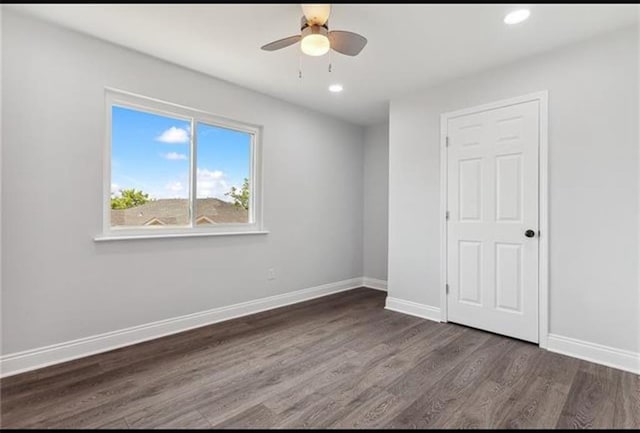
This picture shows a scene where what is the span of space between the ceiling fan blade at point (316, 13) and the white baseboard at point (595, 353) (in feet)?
9.94

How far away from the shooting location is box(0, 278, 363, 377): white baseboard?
2.31 m

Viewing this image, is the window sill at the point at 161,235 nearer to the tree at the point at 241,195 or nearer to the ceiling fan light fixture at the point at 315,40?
the tree at the point at 241,195

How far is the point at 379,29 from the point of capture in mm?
2430

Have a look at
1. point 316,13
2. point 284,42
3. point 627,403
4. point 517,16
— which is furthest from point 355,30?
point 627,403

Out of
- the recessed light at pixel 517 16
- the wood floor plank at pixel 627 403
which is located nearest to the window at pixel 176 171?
the recessed light at pixel 517 16

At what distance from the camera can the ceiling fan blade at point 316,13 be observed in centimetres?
207

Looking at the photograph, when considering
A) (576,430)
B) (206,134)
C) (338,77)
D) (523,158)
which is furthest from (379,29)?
(576,430)

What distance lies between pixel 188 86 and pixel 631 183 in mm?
3758

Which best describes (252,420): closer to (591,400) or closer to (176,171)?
(591,400)

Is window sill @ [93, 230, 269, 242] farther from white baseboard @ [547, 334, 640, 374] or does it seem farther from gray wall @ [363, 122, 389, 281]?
white baseboard @ [547, 334, 640, 374]

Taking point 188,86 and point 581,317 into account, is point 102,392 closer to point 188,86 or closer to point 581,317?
point 188,86

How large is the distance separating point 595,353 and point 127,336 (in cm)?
375

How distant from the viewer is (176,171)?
3.23m

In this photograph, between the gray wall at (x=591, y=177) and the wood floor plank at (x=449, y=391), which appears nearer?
the wood floor plank at (x=449, y=391)
